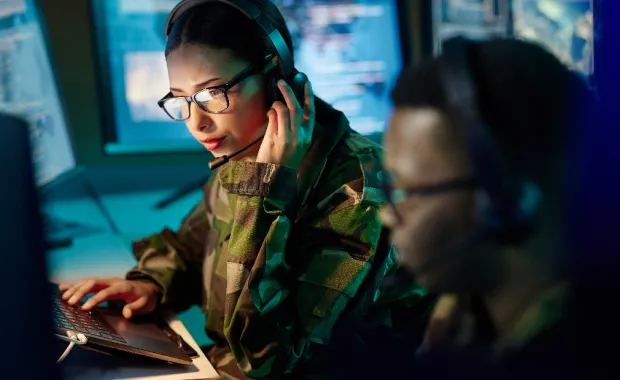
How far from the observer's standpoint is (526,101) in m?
0.60

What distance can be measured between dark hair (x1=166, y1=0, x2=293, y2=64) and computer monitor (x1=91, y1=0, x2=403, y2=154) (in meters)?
1.01

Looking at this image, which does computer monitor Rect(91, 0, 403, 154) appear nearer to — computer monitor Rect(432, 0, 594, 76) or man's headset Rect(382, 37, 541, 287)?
computer monitor Rect(432, 0, 594, 76)

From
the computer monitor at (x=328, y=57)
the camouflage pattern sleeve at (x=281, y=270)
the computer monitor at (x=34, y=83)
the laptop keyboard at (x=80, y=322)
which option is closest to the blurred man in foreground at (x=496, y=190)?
the camouflage pattern sleeve at (x=281, y=270)

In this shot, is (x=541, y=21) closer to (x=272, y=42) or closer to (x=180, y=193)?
(x=180, y=193)

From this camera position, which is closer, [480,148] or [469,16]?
[480,148]

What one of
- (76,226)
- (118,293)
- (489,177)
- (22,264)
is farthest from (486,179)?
(76,226)

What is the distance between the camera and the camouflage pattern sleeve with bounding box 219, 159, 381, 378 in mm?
1098

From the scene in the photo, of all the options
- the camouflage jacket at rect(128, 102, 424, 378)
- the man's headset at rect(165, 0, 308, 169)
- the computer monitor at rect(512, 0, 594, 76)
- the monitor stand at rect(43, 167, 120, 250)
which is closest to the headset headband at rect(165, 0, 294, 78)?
the man's headset at rect(165, 0, 308, 169)

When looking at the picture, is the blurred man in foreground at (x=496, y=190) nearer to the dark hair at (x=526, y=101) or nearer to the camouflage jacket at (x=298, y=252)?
the dark hair at (x=526, y=101)

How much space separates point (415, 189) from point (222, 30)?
589 mm

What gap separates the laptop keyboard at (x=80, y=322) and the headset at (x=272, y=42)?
1.45ft

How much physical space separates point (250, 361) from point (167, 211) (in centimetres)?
127

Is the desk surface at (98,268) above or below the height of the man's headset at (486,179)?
below

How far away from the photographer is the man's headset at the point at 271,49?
1120 millimetres
